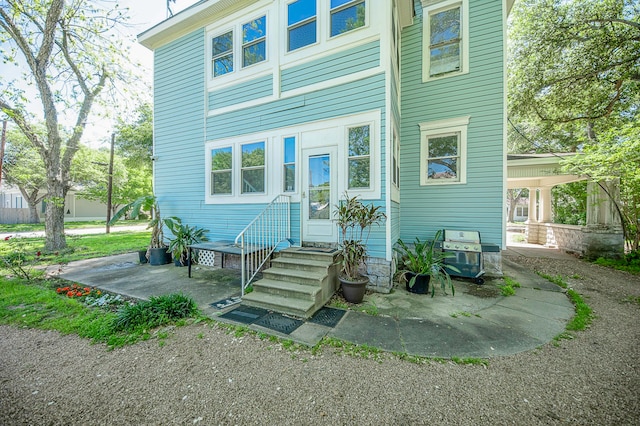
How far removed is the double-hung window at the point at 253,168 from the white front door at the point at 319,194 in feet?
4.07

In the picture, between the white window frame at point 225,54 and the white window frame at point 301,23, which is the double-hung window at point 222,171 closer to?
the white window frame at point 225,54

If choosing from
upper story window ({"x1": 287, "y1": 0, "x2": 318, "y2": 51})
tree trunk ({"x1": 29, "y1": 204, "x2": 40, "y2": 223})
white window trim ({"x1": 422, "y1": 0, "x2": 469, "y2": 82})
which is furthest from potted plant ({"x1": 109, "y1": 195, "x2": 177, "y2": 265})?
tree trunk ({"x1": 29, "y1": 204, "x2": 40, "y2": 223})

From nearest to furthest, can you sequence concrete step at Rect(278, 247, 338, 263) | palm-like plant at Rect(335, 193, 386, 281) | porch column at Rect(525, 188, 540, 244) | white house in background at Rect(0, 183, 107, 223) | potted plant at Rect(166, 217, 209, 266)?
palm-like plant at Rect(335, 193, 386, 281) → concrete step at Rect(278, 247, 338, 263) → potted plant at Rect(166, 217, 209, 266) → porch column at Rect(525, 188, 540, 244) → white house in background at Rect(0, 183, 107, 223)

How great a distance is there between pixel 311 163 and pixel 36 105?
10.4 meters

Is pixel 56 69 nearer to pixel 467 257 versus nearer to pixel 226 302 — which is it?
pixel 226 302

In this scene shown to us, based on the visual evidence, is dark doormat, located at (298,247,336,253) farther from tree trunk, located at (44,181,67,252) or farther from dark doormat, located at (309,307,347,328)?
A: tree trunk, located at (44,181,67,252)

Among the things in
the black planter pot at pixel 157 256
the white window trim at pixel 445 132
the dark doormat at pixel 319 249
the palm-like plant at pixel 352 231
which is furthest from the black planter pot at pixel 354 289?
the black planter pot at pixel 157 256

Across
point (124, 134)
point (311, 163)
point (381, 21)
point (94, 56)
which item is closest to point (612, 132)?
point (381, 21)

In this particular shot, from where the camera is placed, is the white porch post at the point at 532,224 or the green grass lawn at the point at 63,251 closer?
the green grass lawn at the point at 63,251

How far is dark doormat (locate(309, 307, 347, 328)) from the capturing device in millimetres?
3318

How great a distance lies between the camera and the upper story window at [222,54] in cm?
646

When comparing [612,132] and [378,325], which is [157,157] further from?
[612,132]

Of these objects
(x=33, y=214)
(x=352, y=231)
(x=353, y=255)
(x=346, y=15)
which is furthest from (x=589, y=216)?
(x=33, y=214)

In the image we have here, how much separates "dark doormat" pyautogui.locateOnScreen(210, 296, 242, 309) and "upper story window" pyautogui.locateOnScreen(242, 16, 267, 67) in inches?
221
